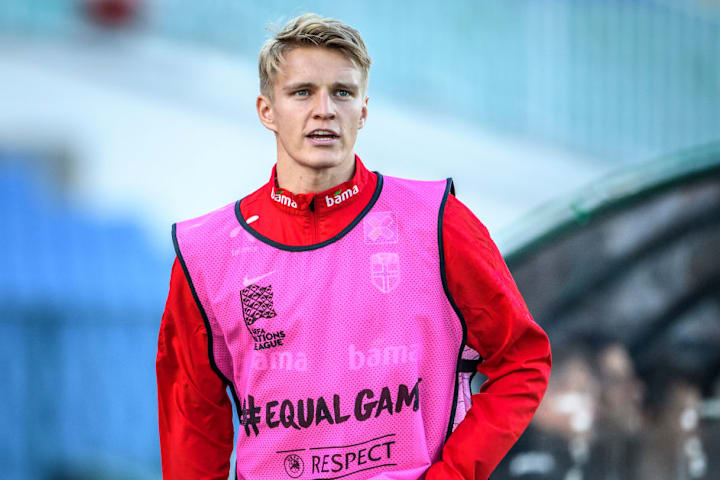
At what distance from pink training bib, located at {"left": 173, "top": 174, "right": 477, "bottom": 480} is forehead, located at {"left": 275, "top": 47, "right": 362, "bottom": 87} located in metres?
0.25

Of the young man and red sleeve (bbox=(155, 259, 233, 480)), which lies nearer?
the young man

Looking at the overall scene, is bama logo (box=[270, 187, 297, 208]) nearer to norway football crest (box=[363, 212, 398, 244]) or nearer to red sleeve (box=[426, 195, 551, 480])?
norway football crest (box=[363, 212, 398, 244])

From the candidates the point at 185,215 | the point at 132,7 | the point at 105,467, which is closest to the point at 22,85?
the point at 132,7

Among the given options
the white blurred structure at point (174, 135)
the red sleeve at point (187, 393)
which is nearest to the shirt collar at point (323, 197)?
the red sleeve at point (187, 393)

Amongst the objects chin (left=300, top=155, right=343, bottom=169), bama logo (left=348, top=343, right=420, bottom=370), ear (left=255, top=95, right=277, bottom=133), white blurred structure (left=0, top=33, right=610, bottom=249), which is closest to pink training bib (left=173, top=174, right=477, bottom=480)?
bama logo (left=348, top=343, right=420, bottom=370)

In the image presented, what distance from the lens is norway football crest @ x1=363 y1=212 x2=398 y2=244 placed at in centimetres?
153

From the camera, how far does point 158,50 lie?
300 cm

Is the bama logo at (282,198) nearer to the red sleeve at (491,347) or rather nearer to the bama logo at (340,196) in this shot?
the bama logo at (340,196)

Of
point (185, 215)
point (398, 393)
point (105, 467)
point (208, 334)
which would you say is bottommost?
point (105, 467)

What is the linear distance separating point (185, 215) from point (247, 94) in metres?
0.51

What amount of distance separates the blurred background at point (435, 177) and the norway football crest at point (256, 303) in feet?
4.99

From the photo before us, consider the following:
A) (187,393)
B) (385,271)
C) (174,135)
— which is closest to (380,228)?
(385,271)

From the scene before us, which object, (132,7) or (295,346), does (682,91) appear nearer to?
(132,7)

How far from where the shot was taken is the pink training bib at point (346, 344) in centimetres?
147
